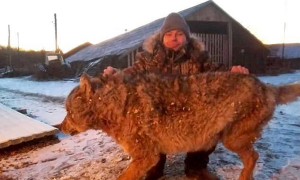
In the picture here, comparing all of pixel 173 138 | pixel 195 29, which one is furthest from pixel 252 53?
pixel 173 138

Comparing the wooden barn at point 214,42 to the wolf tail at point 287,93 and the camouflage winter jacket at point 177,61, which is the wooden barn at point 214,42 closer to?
the camouflage winter jacket at point 177,61

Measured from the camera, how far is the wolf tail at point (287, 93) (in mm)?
3471

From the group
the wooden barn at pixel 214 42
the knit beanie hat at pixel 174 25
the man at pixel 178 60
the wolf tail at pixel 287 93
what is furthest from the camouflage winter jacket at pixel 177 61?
the wooden barn at pixel 214 42

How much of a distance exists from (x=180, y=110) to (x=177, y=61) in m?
1.02

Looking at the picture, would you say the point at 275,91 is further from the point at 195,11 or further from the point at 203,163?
the point at 195,11

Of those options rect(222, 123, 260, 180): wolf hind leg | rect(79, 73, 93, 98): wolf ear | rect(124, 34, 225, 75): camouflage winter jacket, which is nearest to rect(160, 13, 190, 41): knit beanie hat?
rect(124, 34, 225, 75): camouflage winter jacket

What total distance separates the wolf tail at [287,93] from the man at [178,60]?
2.83 ft

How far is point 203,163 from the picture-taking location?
404 centimetres

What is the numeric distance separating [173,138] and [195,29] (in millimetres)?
19646

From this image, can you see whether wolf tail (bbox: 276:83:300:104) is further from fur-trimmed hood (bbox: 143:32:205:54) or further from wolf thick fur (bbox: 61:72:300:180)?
fur-trimmed hood (bbox: 143:32:205:54)

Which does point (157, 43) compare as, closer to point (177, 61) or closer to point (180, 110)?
point (177, 61)

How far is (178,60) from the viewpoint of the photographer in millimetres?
4098

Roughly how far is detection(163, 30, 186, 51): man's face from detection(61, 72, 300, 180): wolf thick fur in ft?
2.47

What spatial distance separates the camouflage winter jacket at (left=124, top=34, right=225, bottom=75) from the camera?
407 cm
